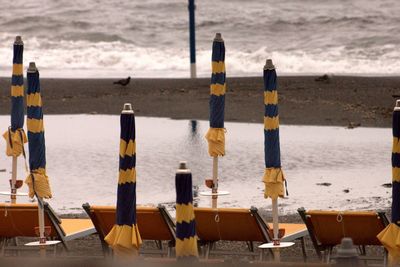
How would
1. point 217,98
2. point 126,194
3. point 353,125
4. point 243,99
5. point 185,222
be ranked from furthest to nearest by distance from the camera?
point 243,99 → point 353,125 → point 217,98 → point 126,194 → point 185,222

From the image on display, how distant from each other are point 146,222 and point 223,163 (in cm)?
705

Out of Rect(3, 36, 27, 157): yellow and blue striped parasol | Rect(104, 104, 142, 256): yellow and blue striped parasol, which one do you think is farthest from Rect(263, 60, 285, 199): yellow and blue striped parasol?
Rect(3, 36, 27, 157): yellow and blue striped parasol

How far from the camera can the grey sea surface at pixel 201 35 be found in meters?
40.3

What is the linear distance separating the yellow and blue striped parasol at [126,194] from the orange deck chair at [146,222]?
1321 mm

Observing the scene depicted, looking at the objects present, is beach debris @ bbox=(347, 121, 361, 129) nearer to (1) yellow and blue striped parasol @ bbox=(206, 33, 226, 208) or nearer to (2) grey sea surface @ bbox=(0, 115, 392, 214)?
(2) grey sea surface @ bbox=(0, 115, 392, 214)

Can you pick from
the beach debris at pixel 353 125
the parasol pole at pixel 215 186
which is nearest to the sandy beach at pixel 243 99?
the beach debris at pixel 353 125

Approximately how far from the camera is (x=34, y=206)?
40.4 feet

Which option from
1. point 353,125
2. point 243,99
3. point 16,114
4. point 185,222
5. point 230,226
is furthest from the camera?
point 243,99

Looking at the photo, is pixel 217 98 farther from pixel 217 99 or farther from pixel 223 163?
pixel 223 163

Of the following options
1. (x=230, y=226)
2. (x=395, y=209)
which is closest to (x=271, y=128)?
(x=230, y=226)

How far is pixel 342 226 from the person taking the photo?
38.4ft

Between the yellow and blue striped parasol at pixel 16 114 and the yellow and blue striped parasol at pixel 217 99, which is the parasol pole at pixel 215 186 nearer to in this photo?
the yellow and blue striped parasol at pixel 217 99

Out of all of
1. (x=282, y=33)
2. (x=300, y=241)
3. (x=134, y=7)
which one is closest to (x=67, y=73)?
(x=282, y=33)

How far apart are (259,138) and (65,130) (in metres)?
3.26
